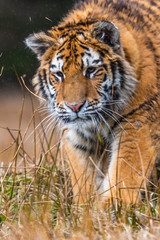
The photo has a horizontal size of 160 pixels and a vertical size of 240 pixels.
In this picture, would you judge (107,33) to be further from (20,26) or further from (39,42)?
(20,26)

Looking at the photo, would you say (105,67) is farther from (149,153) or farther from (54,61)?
(149,153)

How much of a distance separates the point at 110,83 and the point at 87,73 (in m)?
0.19

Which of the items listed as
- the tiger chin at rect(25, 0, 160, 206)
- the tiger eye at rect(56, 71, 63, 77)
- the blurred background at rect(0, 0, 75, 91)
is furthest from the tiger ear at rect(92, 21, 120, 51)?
the blurred background at rect(0, 0, 75, 91)

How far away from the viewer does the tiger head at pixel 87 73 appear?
386cm

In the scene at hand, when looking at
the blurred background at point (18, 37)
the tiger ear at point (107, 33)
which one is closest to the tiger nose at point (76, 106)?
the tiger ear at point (107, 33)

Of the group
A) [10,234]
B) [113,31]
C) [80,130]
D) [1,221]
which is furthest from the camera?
[80,130]

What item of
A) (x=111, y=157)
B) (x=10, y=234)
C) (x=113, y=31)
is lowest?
(x=10, y=234)

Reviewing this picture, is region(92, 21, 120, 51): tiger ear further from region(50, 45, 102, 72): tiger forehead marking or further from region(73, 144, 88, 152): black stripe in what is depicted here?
region(73, 144, 88, 152): black stripe

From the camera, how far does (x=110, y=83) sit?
400 centimetres

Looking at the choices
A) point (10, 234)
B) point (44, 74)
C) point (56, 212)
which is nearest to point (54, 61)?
point (44, 74)

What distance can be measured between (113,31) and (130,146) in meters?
0.83

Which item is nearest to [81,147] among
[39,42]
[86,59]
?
[86,59]

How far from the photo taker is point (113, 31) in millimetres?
3920

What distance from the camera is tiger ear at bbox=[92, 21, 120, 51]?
390 centimetres
